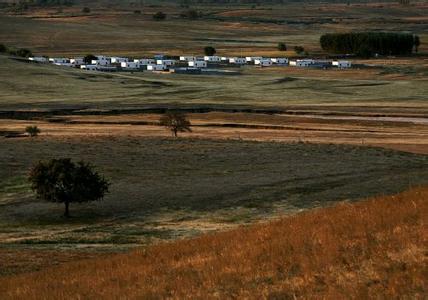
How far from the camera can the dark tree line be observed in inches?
7106

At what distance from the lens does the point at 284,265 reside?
1549 centimetres

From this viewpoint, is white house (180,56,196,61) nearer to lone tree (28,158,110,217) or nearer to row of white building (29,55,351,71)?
row of white building (29,55,351,71)

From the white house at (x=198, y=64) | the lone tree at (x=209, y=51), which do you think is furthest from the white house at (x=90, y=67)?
the lone tree at (x=209, y=51)

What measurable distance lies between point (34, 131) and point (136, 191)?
30.5 metres

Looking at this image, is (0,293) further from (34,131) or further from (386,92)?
(386,92)

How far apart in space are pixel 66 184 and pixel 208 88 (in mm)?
88696

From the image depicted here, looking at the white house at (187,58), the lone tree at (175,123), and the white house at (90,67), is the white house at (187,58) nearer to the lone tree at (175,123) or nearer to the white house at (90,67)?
the white house at (90,67)

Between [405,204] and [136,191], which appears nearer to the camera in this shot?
[405,204]

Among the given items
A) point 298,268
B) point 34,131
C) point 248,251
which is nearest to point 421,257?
point 298,268

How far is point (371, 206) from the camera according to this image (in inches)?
766

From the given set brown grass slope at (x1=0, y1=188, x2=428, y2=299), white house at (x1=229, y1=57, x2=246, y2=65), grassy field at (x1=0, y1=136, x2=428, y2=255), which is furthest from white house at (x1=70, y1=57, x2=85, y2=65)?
brown grass slope at (x1=0, y1=188, x2=428, y2=299)

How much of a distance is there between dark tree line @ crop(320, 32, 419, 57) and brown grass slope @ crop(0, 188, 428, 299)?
164836 millimetres

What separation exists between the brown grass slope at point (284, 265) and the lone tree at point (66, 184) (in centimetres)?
1866

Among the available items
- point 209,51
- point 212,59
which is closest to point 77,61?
point 212,59
